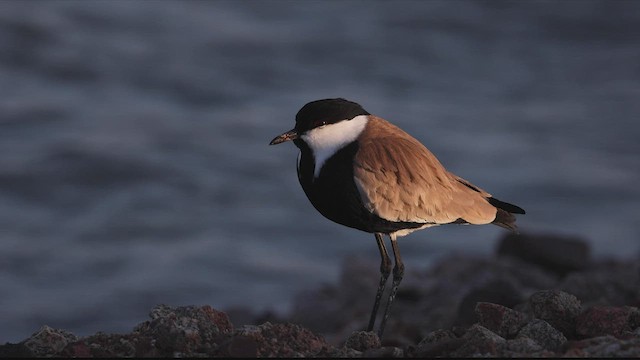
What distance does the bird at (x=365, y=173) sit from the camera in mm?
7555

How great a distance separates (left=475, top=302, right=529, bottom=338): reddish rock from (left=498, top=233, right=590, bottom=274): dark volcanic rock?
550 cm

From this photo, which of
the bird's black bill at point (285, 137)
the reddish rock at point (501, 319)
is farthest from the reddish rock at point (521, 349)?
the bird's black bill at point (285, 137)

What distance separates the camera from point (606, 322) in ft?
21.2

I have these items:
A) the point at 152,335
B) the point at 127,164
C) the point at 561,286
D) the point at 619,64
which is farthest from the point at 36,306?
the point at 619,64

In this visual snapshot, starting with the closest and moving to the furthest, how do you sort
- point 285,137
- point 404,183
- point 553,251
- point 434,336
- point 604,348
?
point 604,348, point 434,336, point 285,137, point 404,183, point 553,251

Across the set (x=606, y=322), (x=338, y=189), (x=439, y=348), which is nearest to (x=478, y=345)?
(x=439, y=348)

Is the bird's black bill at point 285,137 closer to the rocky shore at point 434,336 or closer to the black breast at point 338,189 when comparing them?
the black breast at point 338,189

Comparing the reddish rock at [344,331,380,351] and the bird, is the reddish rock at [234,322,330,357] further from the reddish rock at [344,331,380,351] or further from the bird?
the bird

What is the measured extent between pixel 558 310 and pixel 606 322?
1.08 feet

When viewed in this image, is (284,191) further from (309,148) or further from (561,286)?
(309,148)

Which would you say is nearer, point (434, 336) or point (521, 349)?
point (521, 349)

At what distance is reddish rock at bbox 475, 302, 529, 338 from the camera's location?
6.53 m

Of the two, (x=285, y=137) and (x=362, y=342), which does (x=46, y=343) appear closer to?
(x=362, y=342)

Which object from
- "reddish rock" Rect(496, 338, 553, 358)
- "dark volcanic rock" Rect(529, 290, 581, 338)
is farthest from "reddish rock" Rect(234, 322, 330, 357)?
"dark volcanic rock" Rect(529, 290, 581, 338)
